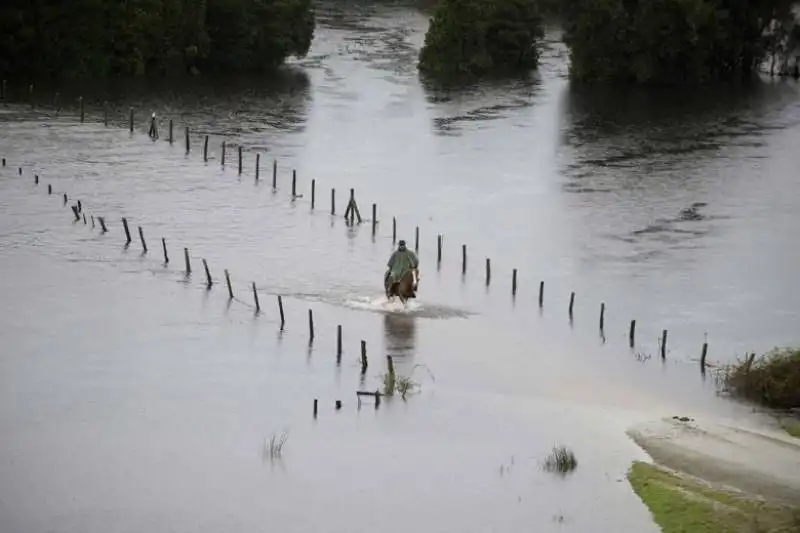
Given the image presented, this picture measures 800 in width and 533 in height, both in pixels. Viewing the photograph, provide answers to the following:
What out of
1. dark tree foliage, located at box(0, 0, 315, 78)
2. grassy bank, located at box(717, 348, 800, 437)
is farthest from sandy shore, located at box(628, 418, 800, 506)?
dark tree foliage, located at box(0, 0, 315, 78)

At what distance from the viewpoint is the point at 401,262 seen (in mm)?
48625

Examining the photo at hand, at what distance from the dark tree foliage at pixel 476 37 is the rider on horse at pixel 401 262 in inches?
3438

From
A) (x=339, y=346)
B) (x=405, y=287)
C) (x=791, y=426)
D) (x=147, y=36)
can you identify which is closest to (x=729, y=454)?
(x=791, y=426)

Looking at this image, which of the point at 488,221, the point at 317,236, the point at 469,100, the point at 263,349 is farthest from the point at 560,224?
the point at 469,100

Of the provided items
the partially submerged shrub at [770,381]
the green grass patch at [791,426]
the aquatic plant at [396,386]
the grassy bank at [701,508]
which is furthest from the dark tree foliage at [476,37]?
the grassy bank at [701,508]

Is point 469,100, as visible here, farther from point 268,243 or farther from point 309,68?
point 268,243

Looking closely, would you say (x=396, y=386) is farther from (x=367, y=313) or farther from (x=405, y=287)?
(x=367, y=313)

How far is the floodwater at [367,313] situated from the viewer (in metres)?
35.0

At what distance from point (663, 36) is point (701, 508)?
9902 cm

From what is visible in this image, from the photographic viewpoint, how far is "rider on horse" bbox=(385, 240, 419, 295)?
4844 centimetres

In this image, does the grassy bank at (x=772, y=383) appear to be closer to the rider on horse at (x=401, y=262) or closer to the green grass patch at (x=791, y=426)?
the green grass patch at (x=791, y=426)

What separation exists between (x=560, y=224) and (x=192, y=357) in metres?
30.5

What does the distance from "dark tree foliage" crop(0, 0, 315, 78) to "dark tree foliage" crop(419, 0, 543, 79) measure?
1520 centimetres

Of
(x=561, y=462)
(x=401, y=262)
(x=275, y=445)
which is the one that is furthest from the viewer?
(x=401, y=262)
